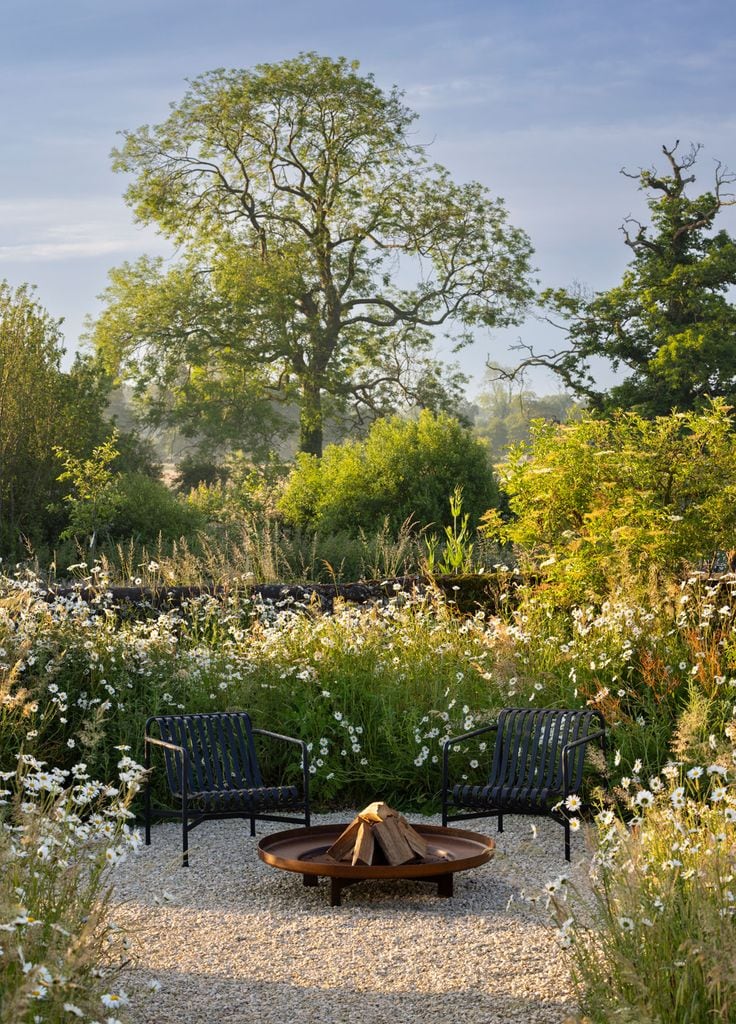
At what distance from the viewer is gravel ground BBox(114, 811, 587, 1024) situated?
11.2 feet

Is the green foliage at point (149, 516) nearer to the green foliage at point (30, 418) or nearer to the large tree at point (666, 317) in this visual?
the green foliage at point (30, 418)

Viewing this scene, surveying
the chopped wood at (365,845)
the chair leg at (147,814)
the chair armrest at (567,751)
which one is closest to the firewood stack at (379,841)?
the chopped wood at (365,845)

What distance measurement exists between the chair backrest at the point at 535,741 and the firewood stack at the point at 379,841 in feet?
3.09

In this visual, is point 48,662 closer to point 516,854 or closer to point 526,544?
point 516,854

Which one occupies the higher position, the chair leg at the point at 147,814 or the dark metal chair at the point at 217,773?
the dark metal chair at the point at 217,773

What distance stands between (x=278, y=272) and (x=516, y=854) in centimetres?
2134

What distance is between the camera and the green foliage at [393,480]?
16.1 metres

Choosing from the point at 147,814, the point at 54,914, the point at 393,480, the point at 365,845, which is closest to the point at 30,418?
the point at 393,480

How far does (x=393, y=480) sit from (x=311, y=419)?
29.8 feet

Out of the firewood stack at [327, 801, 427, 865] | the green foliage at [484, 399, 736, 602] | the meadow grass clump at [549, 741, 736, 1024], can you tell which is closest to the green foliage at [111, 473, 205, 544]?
the green foliage at [484, 399, 736, 602]

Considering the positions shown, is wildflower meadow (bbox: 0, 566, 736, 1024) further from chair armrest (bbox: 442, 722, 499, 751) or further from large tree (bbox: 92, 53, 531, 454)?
large tree (bbox: 92, 53, 531, 454)

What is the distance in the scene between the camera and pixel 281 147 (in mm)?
25891

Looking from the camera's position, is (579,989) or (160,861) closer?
(579,989)

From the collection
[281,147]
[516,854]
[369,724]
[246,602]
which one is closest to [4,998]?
[516,854]
